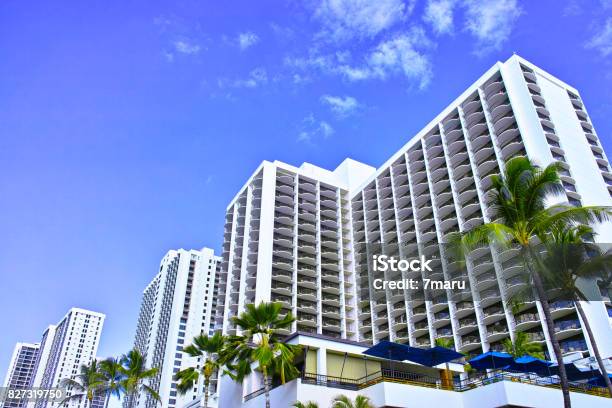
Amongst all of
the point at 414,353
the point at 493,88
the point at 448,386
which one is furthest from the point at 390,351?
the point at 493,88

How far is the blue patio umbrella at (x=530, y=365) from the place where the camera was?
3220 cm

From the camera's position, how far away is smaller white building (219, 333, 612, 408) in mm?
29219

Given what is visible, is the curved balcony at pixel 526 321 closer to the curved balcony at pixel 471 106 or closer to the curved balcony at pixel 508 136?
the curved balcony at pixel 508 136

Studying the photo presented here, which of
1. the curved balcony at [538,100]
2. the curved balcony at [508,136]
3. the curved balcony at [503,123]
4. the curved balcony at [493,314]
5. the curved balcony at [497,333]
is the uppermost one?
the curved balcony at [538,100]

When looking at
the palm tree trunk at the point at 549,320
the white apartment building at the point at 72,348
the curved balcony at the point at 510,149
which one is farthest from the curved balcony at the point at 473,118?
the white apartment building at the point at 72,348

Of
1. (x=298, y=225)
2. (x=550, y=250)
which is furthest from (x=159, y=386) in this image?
(x=550, y=250)

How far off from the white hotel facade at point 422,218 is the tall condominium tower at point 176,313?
39.4 m

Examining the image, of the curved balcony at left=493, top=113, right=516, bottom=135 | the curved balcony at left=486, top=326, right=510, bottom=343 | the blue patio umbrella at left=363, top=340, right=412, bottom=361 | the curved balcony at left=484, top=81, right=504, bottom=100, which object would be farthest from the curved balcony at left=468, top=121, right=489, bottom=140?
the blue patio umbrella at left=363, top=340, right=412, bottom=361

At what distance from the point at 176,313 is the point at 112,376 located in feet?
323

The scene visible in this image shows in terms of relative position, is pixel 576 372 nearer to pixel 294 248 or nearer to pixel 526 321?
pixel 526 321

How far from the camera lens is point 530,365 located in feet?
110

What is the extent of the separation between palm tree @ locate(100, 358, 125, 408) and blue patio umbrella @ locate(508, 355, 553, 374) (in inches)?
1287

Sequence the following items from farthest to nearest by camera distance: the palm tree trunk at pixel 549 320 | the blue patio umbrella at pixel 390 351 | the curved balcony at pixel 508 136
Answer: the curved balcony at pixel 508 136 → the blue patio umbrella at pixel 390 351 → the palm tree trunk at pixel 549 320

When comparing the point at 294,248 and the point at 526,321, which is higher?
the point at 294,248
